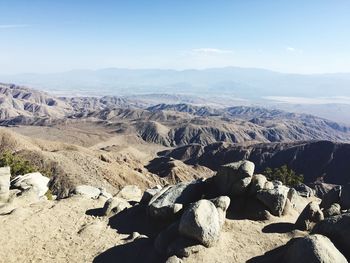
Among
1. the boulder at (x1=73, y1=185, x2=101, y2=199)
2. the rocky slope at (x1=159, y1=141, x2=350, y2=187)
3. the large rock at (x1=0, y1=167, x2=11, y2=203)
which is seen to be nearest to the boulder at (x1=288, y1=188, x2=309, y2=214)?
the boulder at (x1=73, y1=185, x2=101, y2=199)

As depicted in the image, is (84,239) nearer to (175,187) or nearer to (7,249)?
(7,249)

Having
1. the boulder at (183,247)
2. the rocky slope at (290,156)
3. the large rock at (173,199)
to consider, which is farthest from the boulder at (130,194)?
the rocky slope at (290,156)

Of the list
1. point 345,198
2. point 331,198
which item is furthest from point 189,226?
point 331,198

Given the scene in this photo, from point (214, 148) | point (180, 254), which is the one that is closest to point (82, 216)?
point (180, 254)

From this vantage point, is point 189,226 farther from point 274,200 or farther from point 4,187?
point 4,187

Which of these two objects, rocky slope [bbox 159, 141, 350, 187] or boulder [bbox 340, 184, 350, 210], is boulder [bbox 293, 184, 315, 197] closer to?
boulder [bbox 340, 184, 350, 210]

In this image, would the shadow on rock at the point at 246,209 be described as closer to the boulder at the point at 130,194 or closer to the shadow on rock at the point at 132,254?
the shadow on rock at the point at 132,254

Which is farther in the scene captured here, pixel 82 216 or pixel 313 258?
pixel 82 216
